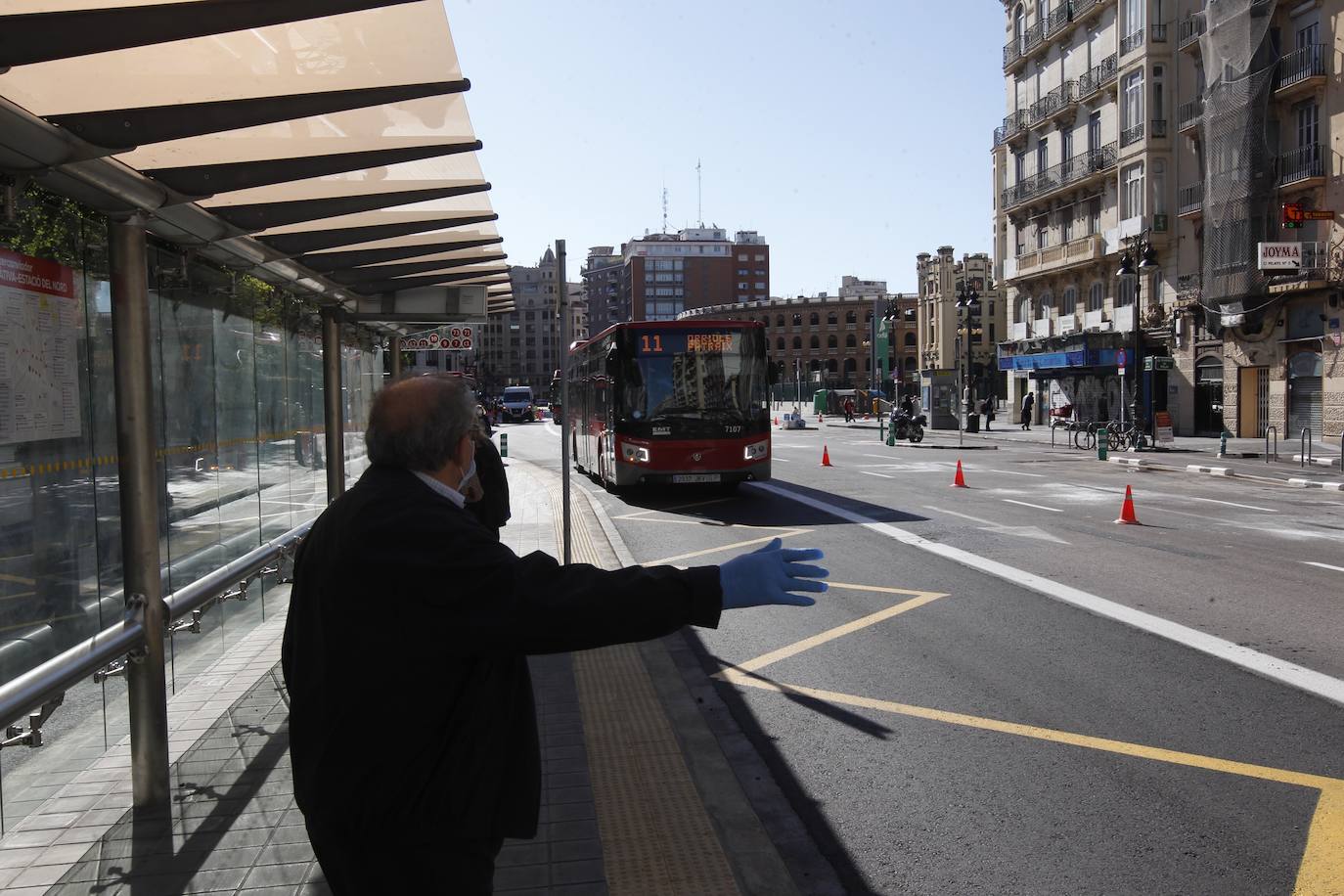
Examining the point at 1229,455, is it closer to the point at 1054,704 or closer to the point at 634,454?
the point at 634,454

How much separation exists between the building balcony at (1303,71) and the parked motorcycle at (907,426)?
15491 mm

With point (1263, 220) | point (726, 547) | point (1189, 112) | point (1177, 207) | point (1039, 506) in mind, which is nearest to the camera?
point (726, 547)

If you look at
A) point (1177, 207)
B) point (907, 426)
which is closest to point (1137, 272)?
point (1177, 207)

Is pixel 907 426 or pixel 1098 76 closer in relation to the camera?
pixel 907 426

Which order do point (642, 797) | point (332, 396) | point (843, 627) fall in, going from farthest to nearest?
1. point (332, 396)
2. point (843, 627)
3. point (642, 797)

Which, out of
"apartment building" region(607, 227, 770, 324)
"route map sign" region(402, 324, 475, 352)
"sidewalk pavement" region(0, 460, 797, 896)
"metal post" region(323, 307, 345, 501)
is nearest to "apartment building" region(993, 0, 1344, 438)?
"route map sign" region(402, 324, 475, 352)

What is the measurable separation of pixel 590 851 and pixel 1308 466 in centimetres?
2649

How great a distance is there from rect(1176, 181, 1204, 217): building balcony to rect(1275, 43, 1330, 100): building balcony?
4622mm

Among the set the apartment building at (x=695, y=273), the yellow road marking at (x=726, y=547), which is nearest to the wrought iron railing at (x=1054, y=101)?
the yellow road marking at (x=726, y=547)

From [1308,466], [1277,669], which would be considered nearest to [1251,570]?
[1277,669]

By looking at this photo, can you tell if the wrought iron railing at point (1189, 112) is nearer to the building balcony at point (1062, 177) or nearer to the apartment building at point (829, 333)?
the building balcony at point (1062, 177)

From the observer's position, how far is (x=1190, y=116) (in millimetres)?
39469

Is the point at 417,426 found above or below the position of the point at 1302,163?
below

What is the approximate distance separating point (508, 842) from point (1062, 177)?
1950 inches
